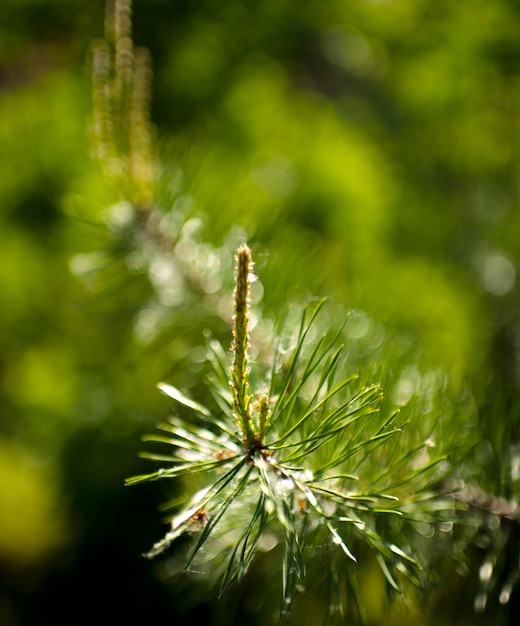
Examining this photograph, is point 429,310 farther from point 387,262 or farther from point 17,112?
point 17,112

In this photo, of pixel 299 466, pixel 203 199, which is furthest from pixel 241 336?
pixel 203 199

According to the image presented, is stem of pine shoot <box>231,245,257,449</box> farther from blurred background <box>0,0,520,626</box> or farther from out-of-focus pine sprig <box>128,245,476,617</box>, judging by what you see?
blurred background <box>0,0,520,626</box>

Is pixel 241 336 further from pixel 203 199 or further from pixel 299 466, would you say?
pixel 203 199

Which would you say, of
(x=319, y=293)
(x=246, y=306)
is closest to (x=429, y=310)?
(x=319, y=293)

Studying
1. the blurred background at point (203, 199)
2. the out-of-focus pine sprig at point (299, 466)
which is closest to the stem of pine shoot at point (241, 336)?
the out-of-focus pine sprig at point (299, 466)

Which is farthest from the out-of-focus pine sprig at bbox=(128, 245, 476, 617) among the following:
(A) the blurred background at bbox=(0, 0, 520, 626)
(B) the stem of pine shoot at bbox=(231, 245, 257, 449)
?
(A) the blurred background at bbox=(0, 0, 520, 626)

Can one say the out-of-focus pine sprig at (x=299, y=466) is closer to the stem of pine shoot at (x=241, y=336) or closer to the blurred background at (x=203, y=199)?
the stem of pine shoot at (x=241, y=336)

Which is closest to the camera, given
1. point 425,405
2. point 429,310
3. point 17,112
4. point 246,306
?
point 246,306
